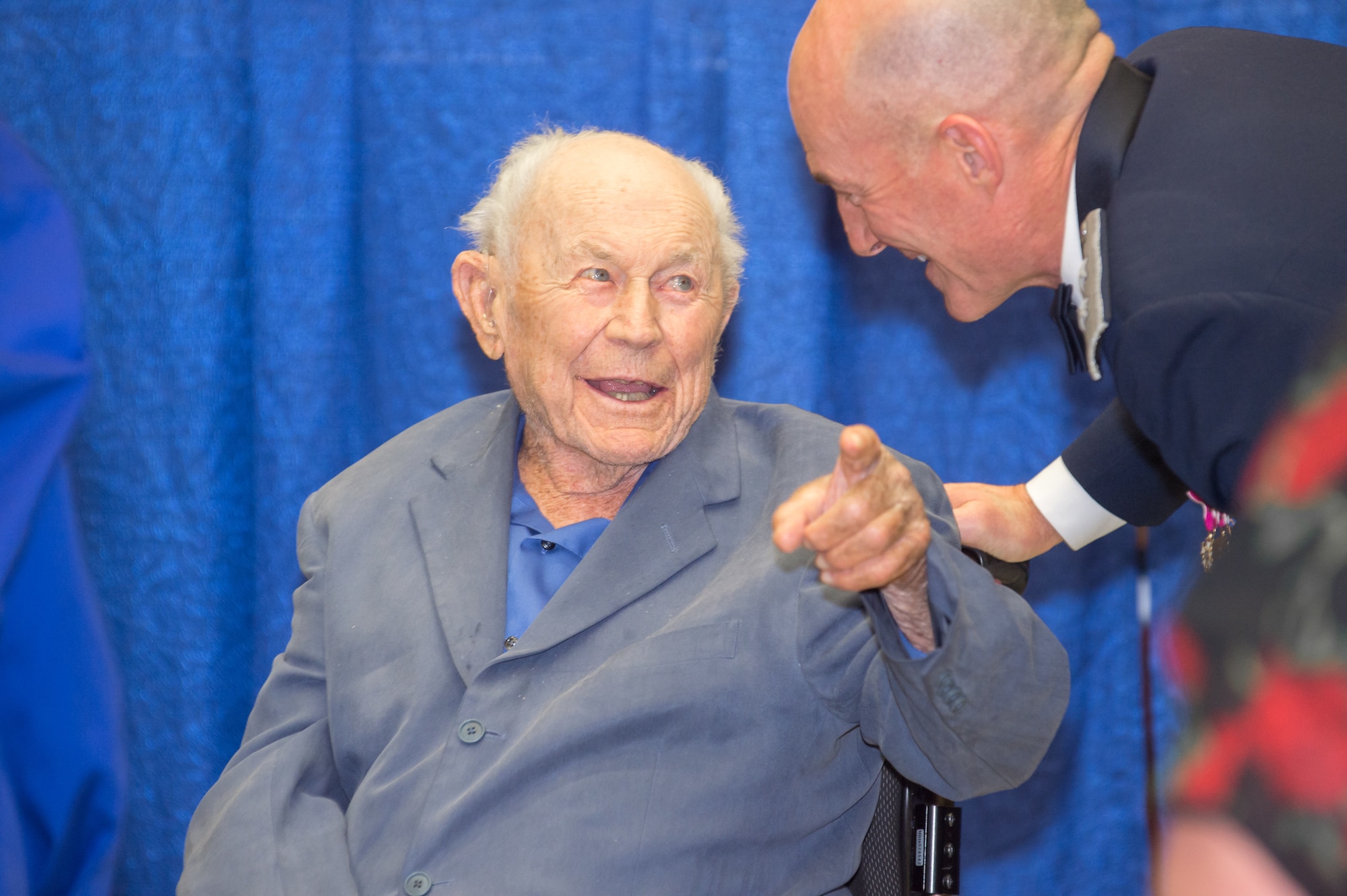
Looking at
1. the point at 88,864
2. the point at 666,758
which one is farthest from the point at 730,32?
the point at 88,864

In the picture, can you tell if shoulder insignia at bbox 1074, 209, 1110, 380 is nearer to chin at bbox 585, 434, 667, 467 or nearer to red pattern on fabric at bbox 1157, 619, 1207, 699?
chin at bbox 585, 434, 667, 467

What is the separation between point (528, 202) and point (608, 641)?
2.27ft

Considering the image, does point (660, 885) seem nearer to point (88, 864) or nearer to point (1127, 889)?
point (88, 864)

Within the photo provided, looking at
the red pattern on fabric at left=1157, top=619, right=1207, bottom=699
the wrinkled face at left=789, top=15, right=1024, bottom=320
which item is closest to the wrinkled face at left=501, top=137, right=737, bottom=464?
the wrinkled face at left=789, top=15, right=1024, bottom=320

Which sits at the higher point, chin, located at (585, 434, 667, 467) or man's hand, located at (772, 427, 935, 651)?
man's hand, located at (772, 427, 935, 651)

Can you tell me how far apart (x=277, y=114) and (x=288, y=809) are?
140 centimetres

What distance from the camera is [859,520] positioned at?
1.14 meters

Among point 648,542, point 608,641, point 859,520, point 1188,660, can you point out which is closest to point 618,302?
point 648,542

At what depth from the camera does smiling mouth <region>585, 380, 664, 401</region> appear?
179 cm

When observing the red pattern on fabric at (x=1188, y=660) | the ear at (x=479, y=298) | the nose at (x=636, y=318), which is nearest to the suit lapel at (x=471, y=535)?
the ear at (x=479, y=298)

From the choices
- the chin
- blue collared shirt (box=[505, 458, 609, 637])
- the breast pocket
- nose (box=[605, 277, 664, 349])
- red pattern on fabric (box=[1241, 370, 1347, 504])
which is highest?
red pattern on fabric (box=[1241, 370, 1347, 504])

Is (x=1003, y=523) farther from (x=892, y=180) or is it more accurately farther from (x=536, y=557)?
(x=536, y=557)

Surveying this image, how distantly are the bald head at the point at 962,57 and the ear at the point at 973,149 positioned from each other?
18 mm

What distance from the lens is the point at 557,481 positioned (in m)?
1.89
